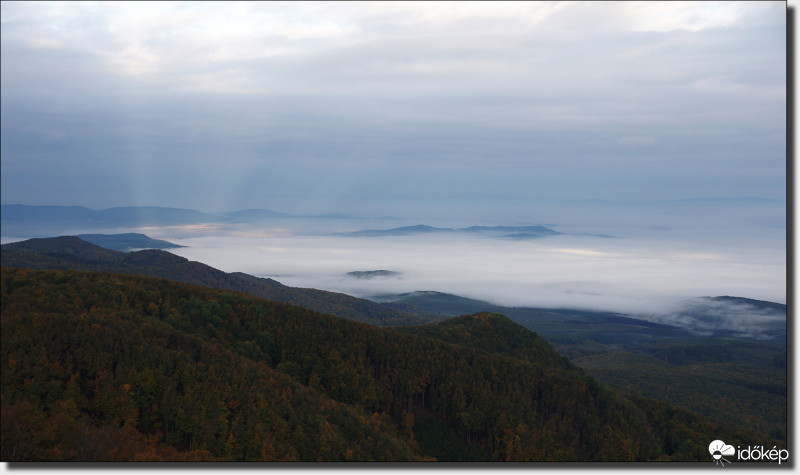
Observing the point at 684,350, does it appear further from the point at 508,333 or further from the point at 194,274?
the point at 194,274

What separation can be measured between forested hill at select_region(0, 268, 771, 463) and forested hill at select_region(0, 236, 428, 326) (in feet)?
116

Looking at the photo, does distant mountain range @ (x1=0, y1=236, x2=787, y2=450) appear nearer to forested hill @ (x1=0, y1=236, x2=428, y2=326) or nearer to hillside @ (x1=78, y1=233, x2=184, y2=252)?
forested hill @ (x1=0, y1=236, x2=428, y2=326)

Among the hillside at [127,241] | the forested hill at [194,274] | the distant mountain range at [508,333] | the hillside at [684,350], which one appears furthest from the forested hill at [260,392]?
the forested hill at [194,274]

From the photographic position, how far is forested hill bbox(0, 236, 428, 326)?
6921 cm

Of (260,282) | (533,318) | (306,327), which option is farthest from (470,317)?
(533,318)

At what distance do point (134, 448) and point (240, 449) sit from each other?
4.24 metres

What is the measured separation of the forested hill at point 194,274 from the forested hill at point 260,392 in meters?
35.3

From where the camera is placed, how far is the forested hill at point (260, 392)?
68.4 feet

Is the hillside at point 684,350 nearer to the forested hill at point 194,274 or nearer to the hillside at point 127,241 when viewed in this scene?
the hillside at point 127,241

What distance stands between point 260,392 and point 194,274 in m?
80.1

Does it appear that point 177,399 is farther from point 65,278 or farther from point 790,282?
point 790,282

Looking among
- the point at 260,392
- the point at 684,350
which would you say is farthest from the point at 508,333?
the point at 684,350

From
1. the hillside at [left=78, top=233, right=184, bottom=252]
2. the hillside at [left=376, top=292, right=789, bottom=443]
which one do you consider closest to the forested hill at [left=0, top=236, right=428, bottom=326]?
the hillside at [left=78, top=233, right=184, bottom=252]

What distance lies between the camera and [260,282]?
12156 centimetres
